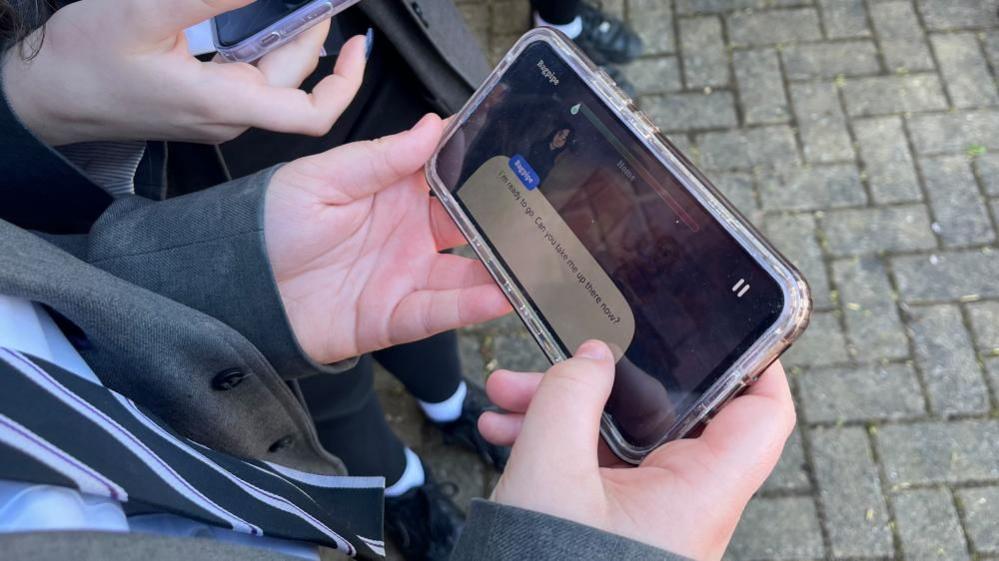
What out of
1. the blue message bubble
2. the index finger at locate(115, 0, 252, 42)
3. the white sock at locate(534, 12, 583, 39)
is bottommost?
the white sock at locate(534, 12, 583, 39)

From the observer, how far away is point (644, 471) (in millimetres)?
943

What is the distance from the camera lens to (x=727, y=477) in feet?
2.97

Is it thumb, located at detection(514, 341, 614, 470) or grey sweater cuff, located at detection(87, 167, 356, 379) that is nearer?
thumb, located at detection(514, 341, 614, 470)

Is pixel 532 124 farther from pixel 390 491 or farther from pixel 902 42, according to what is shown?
pixel 902 42

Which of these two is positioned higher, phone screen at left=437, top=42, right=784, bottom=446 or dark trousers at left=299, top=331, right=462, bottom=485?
phone screen at left=437, top=42, right=784, bottom=446

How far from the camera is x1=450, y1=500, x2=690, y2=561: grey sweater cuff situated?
803mm

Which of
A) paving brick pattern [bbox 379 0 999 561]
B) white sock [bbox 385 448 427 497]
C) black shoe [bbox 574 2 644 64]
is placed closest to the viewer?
white sock [bbox 385 448 427 497]

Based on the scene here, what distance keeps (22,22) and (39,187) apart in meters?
0.22

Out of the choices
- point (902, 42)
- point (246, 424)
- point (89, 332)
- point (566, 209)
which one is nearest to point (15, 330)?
point (89, 332)

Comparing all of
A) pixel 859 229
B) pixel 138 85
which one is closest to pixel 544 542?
pixel 138 85

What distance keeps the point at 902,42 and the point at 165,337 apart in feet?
9.73

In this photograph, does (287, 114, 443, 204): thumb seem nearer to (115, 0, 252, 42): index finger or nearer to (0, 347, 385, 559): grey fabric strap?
(115, 0, 252, 42): index finger

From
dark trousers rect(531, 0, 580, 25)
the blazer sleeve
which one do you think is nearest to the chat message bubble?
the blazer sleeve

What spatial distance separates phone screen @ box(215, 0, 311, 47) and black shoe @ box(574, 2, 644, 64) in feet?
6.54
